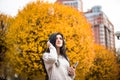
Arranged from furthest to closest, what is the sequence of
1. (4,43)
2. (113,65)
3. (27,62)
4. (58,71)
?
(113,65), (4,43), (27,62), (58,71)

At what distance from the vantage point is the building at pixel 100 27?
120 metres

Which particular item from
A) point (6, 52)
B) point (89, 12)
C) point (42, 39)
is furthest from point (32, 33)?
point (89, 12)

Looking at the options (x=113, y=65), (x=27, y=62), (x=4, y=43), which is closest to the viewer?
(x=27, y=62)

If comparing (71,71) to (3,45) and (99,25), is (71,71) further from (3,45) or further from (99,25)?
(99,25)

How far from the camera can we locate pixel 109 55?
4697cm

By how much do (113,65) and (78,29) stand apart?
15.9 metres

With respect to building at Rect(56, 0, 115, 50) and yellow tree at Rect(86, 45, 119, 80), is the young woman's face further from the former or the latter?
building at Rect(56, 0, 115, 50)

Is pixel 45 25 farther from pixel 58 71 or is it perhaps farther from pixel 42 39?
pixel 58 71

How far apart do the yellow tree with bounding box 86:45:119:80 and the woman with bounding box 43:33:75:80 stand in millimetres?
37051

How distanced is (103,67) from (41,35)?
1646 cm

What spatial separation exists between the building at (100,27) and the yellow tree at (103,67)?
Result: 71.5 m

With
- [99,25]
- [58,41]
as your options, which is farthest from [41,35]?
[99,25]

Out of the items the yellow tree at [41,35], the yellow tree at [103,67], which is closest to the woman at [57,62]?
the yellow tree at [41,35]

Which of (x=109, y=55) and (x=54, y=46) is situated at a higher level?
(x=54, y=46)
